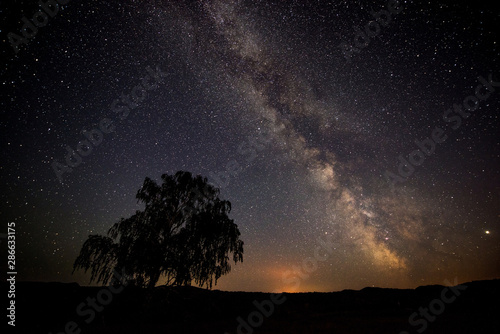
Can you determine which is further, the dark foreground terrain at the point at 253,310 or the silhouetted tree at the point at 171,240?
the silhouetted tree at the point at 171,240

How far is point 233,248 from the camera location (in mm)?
12672

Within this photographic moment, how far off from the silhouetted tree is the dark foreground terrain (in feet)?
15.7

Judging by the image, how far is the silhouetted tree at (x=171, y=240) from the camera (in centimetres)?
1061

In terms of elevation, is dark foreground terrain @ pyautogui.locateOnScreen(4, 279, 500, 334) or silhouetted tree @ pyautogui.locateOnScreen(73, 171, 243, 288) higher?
silhouetted tree @ pyautogui.locateOnScreen(73, 171, 243, 288)

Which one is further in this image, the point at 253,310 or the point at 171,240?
the point at 171,240

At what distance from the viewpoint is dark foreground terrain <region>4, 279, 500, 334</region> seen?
4.13 m

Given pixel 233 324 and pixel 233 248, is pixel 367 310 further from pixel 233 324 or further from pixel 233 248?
pixel 233 248

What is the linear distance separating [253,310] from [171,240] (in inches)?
295

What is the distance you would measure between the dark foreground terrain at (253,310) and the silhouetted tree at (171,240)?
15.7 feet

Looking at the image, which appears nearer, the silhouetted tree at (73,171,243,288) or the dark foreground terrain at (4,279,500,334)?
the dark foreground terrain at (4,279,500,334)

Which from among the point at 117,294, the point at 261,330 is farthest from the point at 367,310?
the point at 117,294

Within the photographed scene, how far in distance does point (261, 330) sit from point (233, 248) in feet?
28.2

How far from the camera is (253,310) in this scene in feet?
18.9

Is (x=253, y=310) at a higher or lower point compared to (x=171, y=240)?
lower
